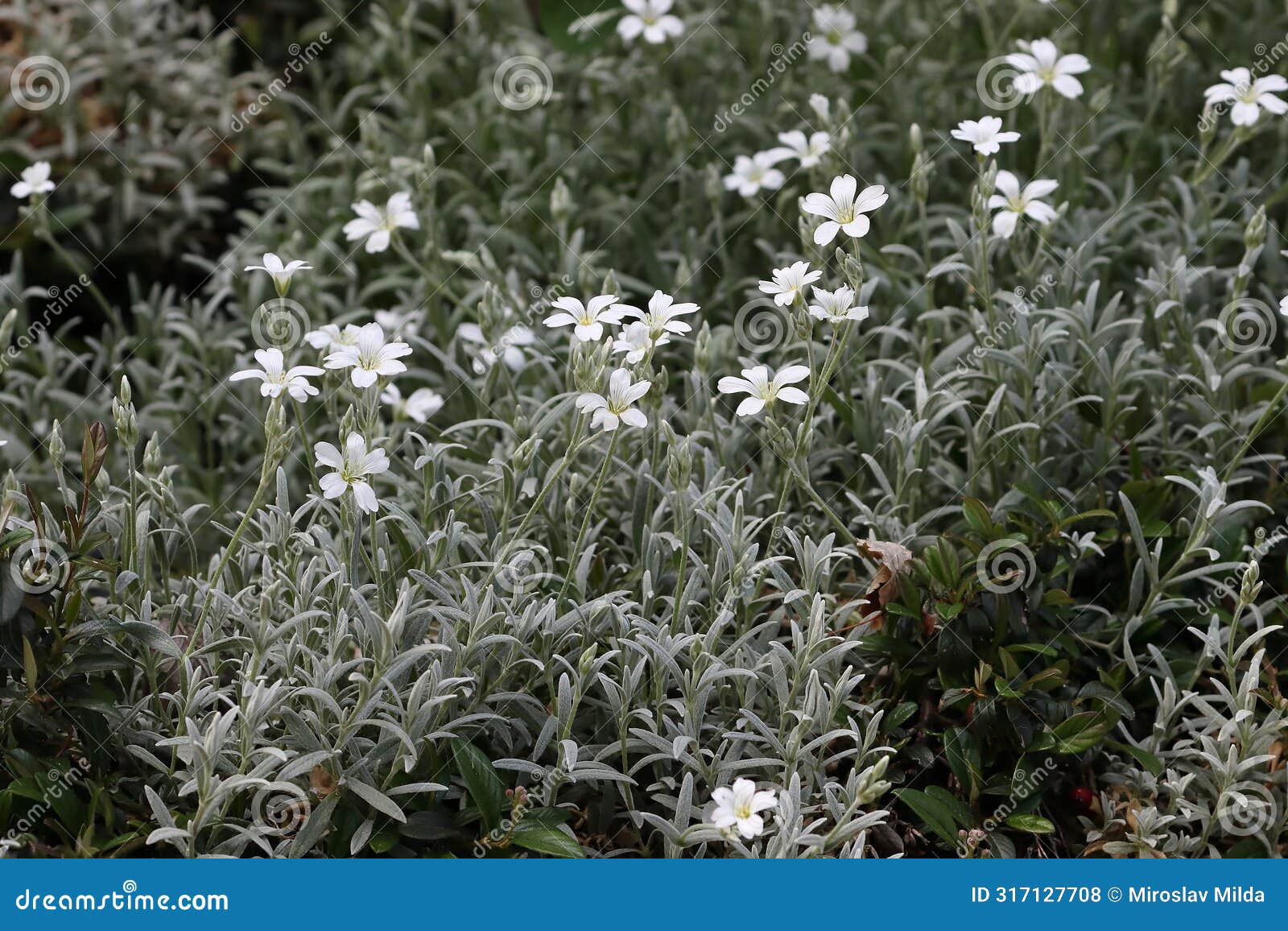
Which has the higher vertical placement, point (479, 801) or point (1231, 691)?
point (479, 801)

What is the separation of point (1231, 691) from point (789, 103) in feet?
8.70

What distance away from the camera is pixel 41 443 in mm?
3504

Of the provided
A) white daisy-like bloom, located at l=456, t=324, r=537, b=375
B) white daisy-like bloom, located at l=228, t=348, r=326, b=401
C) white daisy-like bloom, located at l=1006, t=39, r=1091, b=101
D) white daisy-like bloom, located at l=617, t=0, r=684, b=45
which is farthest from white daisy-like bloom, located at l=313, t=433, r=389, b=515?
white daisy-like bloom, located at l=617, t=0, r=684, b=45

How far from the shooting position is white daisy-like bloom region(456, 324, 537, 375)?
3.33 metres

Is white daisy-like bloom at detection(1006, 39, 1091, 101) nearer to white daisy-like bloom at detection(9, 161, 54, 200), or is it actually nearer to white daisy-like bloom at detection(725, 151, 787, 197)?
white daisy-like bloom at detection(725, 151, 787, 197)

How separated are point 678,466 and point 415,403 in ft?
3.84

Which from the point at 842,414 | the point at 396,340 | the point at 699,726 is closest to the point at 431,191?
the point at 396,340

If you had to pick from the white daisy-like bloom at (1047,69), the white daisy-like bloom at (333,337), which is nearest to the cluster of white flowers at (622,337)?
the white daisy-like bloom at (333,337)

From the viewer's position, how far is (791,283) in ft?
8.32

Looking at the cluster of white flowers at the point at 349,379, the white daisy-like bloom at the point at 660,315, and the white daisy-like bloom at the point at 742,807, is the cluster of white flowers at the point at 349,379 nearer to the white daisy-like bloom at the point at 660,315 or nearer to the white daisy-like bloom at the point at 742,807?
the white daisy-like bloom at the point at 660,315

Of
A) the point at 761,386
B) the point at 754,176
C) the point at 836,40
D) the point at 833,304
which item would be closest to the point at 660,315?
the point at 761,386

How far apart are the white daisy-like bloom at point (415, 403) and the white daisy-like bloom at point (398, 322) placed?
1.07 feet

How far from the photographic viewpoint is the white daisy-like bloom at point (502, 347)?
3332 millimetres

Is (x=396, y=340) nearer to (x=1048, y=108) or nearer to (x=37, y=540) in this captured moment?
(x=37, y=540)
